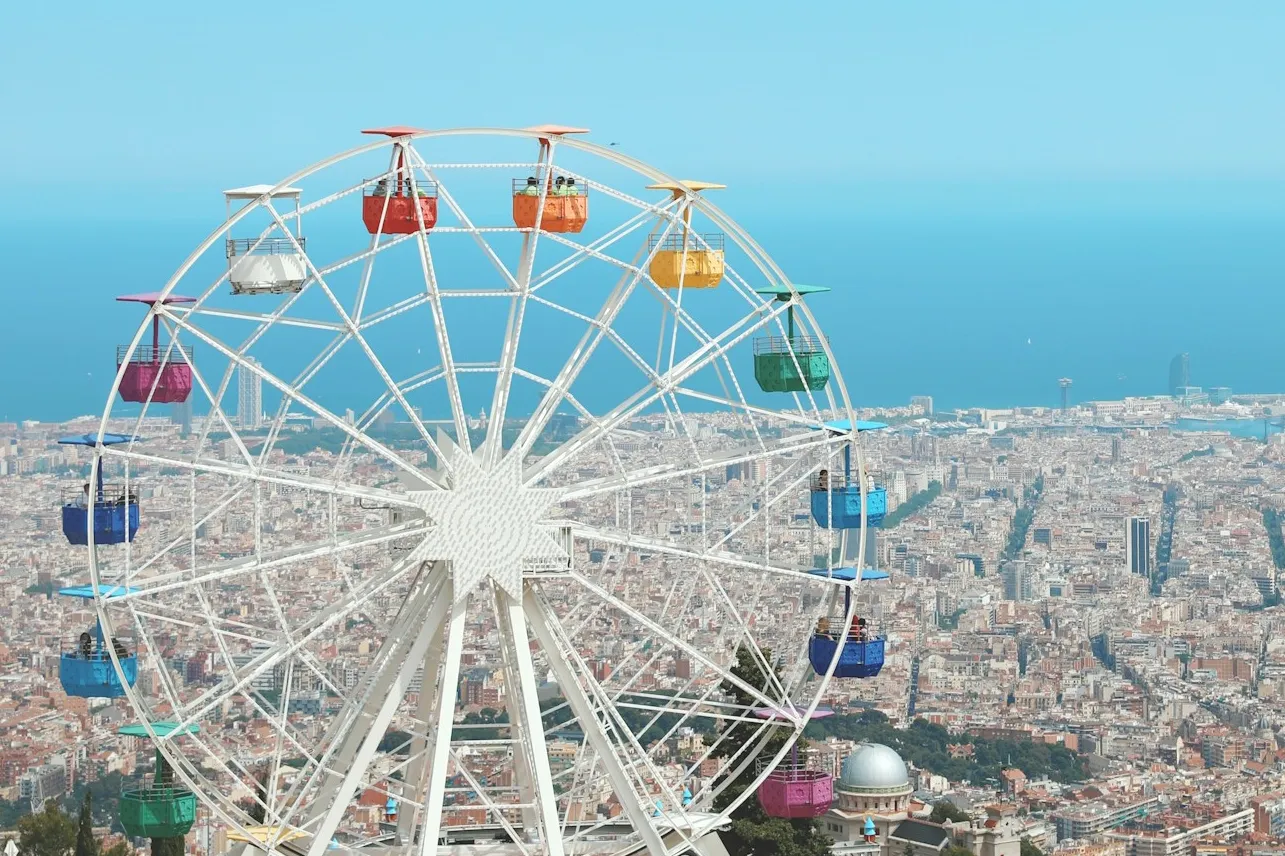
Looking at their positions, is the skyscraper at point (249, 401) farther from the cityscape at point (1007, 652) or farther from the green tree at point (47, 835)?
the green tree at point (47, 835)

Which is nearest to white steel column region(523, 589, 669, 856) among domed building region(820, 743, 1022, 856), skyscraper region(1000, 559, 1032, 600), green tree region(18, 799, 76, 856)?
green tree region(18, 799, 76, 856)

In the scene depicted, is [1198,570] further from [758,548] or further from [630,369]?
[758,548]

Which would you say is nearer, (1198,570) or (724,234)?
(724,234)

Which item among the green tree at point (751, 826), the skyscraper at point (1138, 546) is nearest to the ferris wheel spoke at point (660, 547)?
the green tree at point (751, 826)

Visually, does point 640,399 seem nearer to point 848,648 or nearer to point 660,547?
point 660,547

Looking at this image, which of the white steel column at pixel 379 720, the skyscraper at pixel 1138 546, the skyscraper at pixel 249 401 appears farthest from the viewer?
the skyscraper at pixel 1138 546

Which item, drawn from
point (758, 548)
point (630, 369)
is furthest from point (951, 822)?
point (630, 369)

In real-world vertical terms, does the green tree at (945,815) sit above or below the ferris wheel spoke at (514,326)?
below
